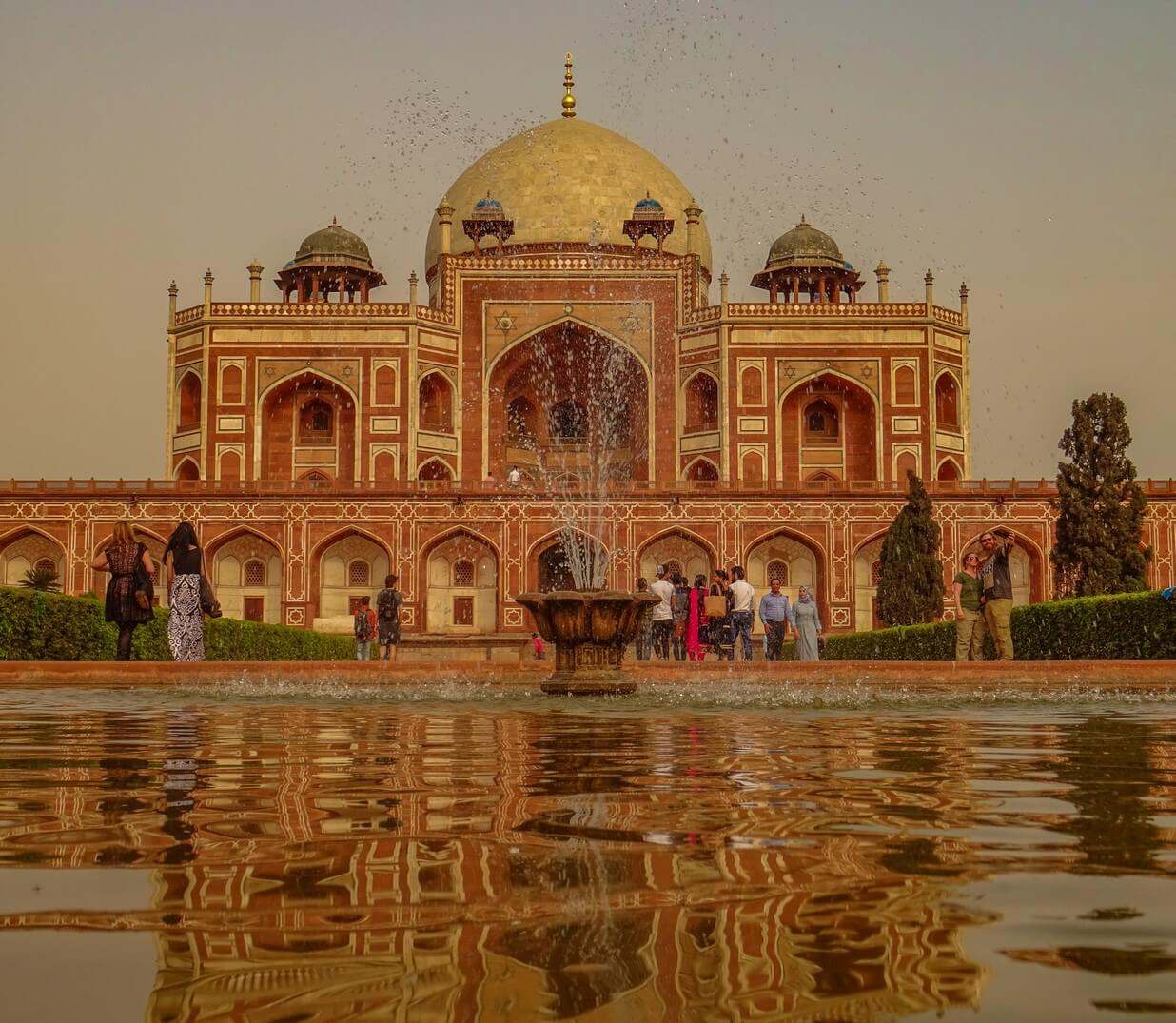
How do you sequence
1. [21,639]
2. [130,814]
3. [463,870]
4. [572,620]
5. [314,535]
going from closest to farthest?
[463,870]
[130,814]
[572,620]
[21,639]
[314,535]

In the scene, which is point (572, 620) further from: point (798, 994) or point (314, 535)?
point (314, 535)

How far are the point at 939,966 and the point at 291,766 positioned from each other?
7.37ft

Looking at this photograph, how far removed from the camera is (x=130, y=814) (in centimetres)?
233

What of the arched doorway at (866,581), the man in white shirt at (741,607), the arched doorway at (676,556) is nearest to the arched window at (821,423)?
the arched doorway at (866,581)

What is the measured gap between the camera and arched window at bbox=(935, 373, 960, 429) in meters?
33.5

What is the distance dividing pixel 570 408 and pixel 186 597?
2644 cm

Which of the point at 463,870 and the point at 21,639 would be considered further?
the point at 21,639

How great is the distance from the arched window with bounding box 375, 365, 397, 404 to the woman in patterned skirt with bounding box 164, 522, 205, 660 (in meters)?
21.9

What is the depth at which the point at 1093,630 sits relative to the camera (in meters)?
12.7

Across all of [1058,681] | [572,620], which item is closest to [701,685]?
[572,620]

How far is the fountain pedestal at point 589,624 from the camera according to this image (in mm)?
8625

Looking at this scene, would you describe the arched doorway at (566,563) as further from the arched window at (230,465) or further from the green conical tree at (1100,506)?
the green conical tree at (1100,506)

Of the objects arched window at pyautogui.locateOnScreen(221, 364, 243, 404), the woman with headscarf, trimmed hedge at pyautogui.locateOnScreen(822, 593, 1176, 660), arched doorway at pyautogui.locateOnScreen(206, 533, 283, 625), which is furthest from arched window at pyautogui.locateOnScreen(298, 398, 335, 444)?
the woman with headscarf

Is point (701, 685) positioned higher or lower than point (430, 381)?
lower
